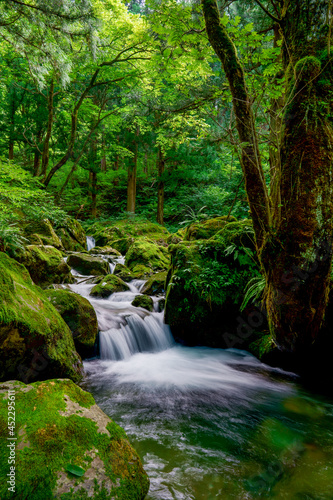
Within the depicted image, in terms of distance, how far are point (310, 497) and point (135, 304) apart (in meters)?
5.91

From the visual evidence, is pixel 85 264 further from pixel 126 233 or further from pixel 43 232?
pixel 126 233

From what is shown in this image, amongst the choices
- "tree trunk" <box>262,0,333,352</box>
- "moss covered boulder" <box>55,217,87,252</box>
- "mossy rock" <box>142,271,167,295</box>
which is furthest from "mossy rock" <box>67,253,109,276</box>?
"tree trunk" <box>262,0,333,352</box>

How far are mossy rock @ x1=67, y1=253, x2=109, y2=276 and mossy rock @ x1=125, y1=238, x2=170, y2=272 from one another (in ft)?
4.52

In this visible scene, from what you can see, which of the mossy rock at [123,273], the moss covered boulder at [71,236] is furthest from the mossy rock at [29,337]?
the moss covered boulder at [71,236]

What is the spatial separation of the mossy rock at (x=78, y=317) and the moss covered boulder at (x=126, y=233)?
30.2ft

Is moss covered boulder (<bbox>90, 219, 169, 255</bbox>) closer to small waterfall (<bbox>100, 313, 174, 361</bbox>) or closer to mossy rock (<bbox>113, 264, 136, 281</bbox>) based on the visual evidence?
mossy rock (<bbox>113, 264, 136, 281</bbox>)

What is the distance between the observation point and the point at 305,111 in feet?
11.1

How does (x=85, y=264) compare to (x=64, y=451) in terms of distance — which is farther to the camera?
(x=85, y=264)

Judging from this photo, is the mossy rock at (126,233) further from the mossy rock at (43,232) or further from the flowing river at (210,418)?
the flowing river at (210,418)

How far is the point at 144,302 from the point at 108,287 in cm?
146

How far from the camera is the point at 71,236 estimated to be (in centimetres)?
1316

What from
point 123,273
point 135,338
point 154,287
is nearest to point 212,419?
point 135,338

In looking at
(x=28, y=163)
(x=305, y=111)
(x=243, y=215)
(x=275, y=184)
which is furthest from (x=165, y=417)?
(x=28, y=163)

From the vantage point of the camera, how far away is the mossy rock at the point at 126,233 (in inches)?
587
